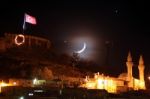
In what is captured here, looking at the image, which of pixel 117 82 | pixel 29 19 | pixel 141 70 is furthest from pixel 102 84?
pixel 29 19

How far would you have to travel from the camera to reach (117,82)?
8838cm

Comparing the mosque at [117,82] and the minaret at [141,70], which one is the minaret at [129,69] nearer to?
the mosque at [117,82]

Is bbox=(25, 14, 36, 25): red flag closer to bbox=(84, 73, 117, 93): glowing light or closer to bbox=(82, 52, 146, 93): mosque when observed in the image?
bbox=(82, 52, 146, 93): mosque

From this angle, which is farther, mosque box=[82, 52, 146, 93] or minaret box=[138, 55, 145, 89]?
minaret box=[138, 55, 145, 89]

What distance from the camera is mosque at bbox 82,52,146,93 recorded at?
83938mm

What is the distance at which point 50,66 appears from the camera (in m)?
101

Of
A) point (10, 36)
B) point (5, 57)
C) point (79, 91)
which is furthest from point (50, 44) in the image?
point (79, 91)

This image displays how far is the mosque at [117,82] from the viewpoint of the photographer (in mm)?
83938

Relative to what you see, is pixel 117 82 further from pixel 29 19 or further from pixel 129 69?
pixel 29 19

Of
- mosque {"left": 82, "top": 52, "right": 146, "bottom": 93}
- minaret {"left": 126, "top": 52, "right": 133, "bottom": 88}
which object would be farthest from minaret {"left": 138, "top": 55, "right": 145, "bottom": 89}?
minaret {"left": 126, "top": 52, "right": 133, "bottom": 88}

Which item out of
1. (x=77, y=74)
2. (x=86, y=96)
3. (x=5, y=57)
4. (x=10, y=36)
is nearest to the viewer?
(x=86, y=96)

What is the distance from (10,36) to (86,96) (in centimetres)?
6483

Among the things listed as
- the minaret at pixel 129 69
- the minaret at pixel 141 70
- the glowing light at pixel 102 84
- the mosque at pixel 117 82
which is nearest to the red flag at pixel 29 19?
the mosque at pixel 117 82

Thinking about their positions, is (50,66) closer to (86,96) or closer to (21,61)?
(21,61)
